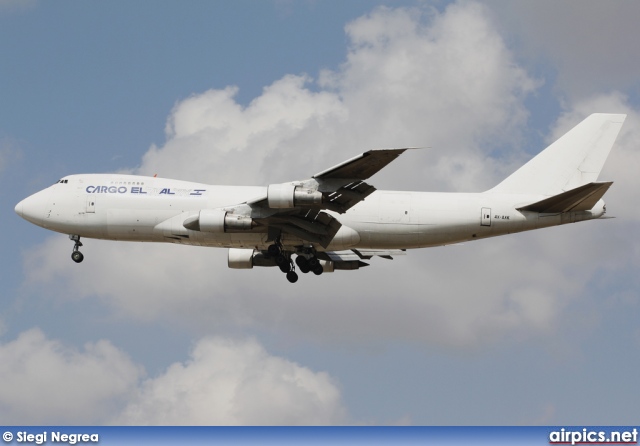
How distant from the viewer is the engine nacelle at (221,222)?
5941 centimetres

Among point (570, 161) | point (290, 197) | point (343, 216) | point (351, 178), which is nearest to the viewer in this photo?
point (351, 178)

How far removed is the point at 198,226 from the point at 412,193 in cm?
1227

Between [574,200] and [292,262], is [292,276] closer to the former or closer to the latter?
[292,262]

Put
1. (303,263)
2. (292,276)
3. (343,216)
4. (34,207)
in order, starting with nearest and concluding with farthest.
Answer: (343,216) < (292,276) < (34,207) < (303,263)

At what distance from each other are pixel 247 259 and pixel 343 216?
324 inches

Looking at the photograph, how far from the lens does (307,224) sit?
6094 centimetres

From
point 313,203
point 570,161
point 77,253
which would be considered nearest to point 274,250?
point 313,203

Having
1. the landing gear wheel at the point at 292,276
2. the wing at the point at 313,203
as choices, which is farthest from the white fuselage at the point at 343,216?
the landing gear wheel at the point at 292,276

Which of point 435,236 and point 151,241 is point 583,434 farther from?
point 151,241

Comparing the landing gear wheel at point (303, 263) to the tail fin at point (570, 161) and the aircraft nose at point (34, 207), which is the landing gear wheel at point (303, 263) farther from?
the aircraft nose at point (34, 207)

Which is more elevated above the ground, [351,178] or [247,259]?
[247,259]

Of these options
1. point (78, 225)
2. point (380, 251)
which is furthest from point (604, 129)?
point (78, 225)

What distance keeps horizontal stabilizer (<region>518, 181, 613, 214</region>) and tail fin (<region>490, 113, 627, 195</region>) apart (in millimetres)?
2918

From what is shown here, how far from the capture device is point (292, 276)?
6425 centimetres
